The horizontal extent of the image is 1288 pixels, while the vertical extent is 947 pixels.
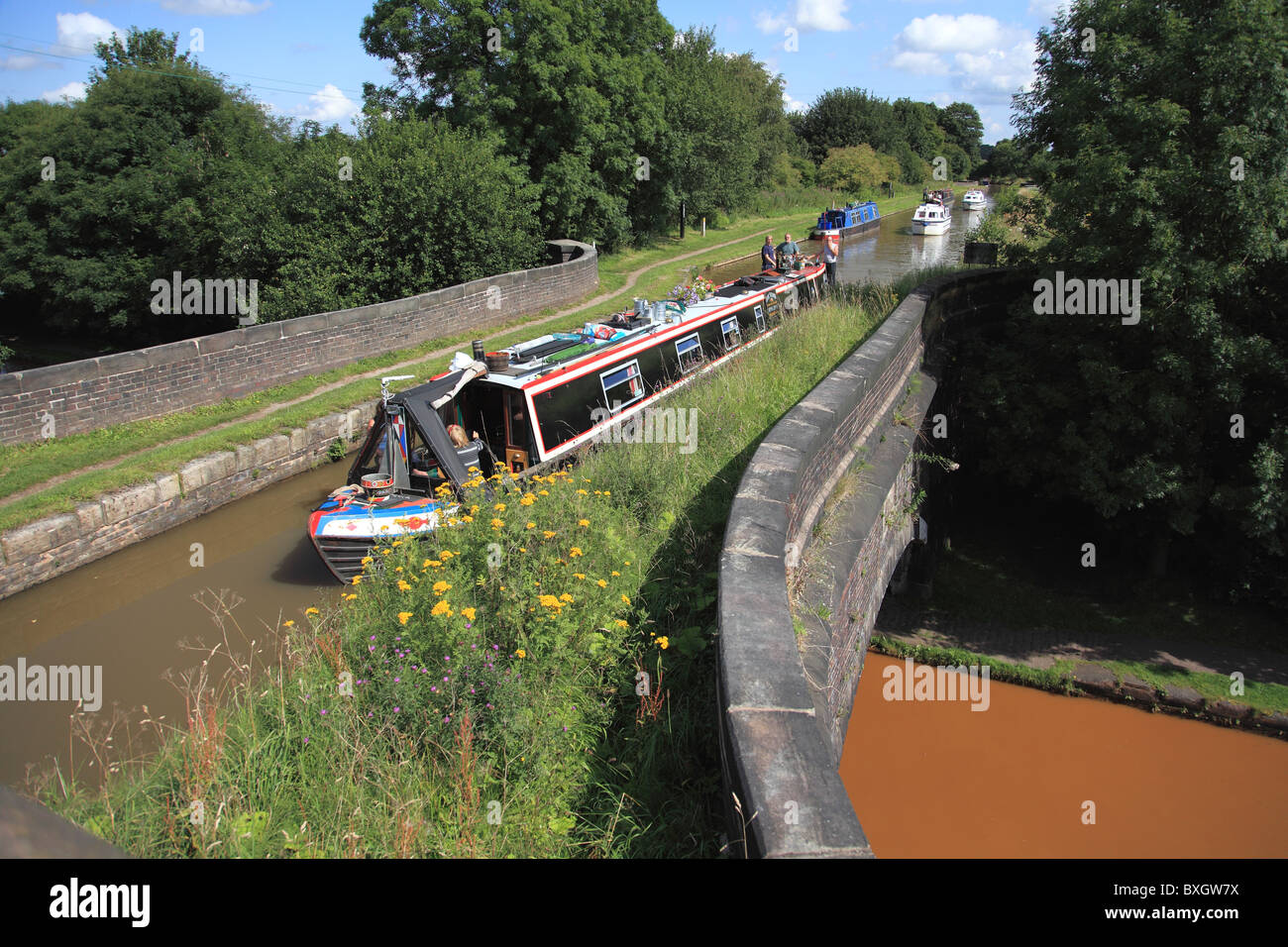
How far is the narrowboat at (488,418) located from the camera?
8.61 meters

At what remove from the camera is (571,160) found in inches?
1022

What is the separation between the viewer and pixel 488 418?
31.2ft

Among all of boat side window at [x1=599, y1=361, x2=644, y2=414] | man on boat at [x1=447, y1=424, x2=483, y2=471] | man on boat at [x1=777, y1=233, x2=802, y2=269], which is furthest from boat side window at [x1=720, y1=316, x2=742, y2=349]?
man on boat at [x1=447, y1=424, x2=483, y2=471]

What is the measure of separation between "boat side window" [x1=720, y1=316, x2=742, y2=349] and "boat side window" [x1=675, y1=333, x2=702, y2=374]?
685 mm

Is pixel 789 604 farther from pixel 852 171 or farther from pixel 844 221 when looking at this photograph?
pixel 852 171

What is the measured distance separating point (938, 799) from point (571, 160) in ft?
75.0

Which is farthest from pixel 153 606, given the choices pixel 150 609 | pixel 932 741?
pixel 932 741

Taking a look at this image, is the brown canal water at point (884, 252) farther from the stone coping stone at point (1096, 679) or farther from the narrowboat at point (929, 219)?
the stone coping stone at point (1096, 679)

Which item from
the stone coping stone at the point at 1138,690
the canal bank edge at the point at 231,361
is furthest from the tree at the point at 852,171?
the stone coping stone at the point at 1138,690

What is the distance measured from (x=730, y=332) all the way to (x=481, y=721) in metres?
9.44

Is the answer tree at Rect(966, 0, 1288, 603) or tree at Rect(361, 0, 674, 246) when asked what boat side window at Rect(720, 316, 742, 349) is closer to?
tree at Rect(966, 0, 1288, 603)

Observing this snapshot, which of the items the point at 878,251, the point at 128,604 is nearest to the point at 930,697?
the point at 128,604
